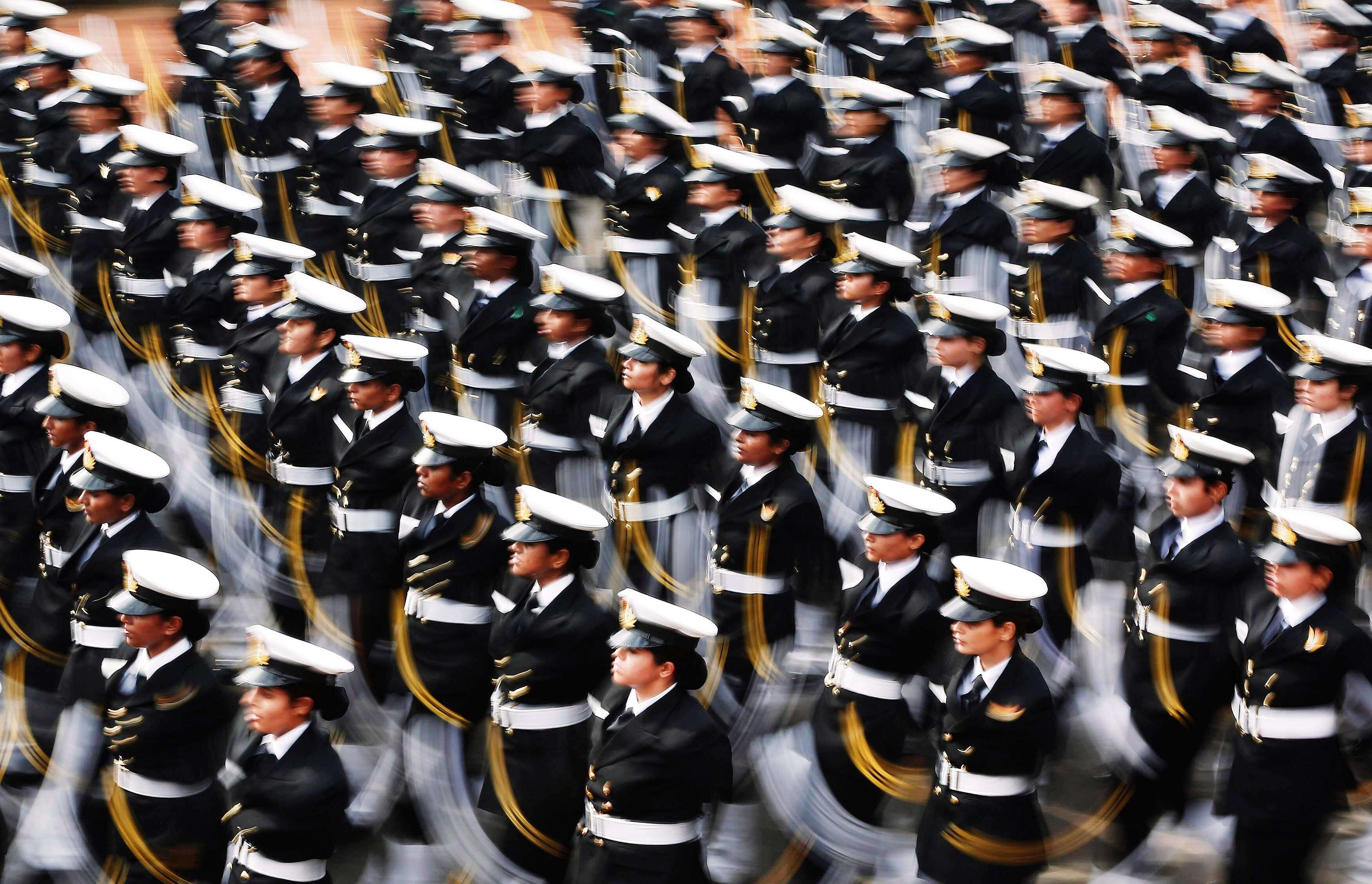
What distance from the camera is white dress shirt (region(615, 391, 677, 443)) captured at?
665 centimetres

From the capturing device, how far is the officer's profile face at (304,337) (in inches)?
273

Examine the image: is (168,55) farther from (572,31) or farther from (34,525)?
(34,525)

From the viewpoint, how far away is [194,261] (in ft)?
27.7

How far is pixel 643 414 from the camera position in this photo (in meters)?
6.68

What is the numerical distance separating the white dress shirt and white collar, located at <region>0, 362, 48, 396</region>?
2.32 m

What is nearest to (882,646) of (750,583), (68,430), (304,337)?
(750,583)

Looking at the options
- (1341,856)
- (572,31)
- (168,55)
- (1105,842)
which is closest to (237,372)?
(1105,842)

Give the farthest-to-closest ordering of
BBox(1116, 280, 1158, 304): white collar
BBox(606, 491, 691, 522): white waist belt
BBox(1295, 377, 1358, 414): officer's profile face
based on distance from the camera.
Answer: BBox(1116, 280, 1158, 304): white collar
BBox(606, 491, 691, 522): white waist belt
BBox(1295, 377, 1358, 414): officer's profile face

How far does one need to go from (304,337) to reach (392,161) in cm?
231

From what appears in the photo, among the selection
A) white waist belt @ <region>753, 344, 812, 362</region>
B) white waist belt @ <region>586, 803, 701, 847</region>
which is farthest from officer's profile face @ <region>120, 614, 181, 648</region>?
white waist belt @ <region>753, 344, 812, 362</region>

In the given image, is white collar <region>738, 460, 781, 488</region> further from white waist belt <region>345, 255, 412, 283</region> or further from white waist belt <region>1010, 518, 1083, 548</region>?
white waist belt <region>345, 255, 412, 283</region>

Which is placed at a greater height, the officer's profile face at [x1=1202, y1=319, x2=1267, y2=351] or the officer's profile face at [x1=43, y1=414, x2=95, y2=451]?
the officer's profile face at [x1=43, y1=414, x2=95, y2=451]

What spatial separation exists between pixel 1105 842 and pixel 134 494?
11.0 ft

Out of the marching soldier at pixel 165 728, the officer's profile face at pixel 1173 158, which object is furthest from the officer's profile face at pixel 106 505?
the officer's profile face at pixel 1173 158
